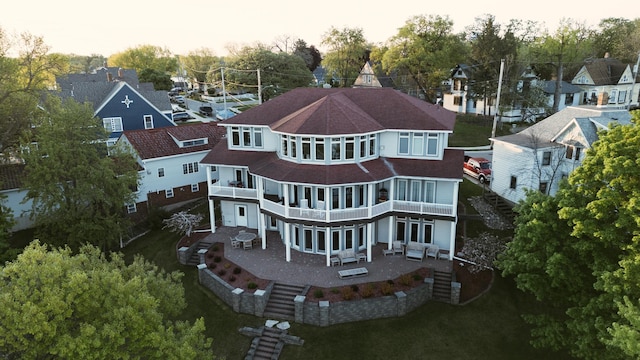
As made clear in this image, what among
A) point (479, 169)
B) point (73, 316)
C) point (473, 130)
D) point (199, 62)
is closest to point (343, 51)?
point (473, 130)

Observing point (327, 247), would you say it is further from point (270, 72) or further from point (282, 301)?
point (270, 72)

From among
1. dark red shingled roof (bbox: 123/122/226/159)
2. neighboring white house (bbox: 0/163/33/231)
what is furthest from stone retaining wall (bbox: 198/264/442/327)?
neighboring white house (bbox: 0/163/33/231)

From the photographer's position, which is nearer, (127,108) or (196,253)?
(196,253)

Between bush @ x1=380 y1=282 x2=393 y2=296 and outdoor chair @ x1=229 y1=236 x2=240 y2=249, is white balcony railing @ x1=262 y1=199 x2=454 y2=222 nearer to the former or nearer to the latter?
outdoor chair @ x1=229 y1=236 x2=240 y2=249

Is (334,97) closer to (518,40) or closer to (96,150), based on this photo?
(96,150)

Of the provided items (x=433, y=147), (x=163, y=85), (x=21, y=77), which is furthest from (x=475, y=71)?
(x=163, y=85)
